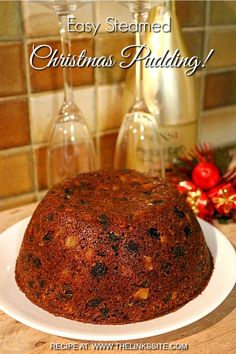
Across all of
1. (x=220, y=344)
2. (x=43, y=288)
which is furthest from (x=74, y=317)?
(x=220, y=344)

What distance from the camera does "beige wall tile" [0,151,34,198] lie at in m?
0.83

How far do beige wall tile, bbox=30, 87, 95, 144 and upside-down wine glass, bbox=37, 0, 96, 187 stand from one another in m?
0.05

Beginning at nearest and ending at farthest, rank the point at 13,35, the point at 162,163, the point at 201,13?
1. the point at 13,35
2. the point at 162,163
3. the point at 201,13

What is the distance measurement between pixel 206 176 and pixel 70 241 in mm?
348

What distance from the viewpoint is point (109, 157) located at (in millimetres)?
958

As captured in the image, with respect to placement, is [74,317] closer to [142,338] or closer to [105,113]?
Result: [142,338]

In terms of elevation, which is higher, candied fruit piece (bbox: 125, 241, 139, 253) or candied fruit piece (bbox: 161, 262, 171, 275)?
candied fruit piece (bbox: 125, 241, 139, 253)

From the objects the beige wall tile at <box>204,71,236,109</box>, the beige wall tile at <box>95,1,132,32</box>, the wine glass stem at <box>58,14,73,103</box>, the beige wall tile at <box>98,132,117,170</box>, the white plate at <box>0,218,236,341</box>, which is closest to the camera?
the white plate at <box>0,218,236,341</box>

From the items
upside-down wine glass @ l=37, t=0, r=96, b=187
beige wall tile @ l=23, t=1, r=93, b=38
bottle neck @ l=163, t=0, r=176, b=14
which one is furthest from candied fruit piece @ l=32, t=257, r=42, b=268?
bottle neck @ l=163, t=0, r=176, b=14

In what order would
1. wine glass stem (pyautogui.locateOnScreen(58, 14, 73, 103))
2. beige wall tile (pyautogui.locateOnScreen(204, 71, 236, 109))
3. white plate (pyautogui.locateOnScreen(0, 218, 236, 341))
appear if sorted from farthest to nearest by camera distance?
beige wall tile (pyautogui.locateOnScreen(204, 71, 236, 109)) → wine glass stem (pyautogui.locateOnScreen(58, 14, 73, 103)) → white plate (pyautogui.locateOnScreen(0, 218, 236, 341))

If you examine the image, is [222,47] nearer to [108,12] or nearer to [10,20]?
[108,12]

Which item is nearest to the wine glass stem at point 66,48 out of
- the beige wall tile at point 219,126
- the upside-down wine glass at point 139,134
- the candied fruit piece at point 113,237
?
the upside-down wine glass at point 139,134

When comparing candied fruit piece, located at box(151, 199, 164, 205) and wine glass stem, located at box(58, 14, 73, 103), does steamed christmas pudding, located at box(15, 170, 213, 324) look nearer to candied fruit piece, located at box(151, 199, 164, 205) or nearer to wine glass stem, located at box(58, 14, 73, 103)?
candied fruit piece, located at box(151, 199, 164, 205)

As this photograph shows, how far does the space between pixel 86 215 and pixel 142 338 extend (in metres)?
0.15
